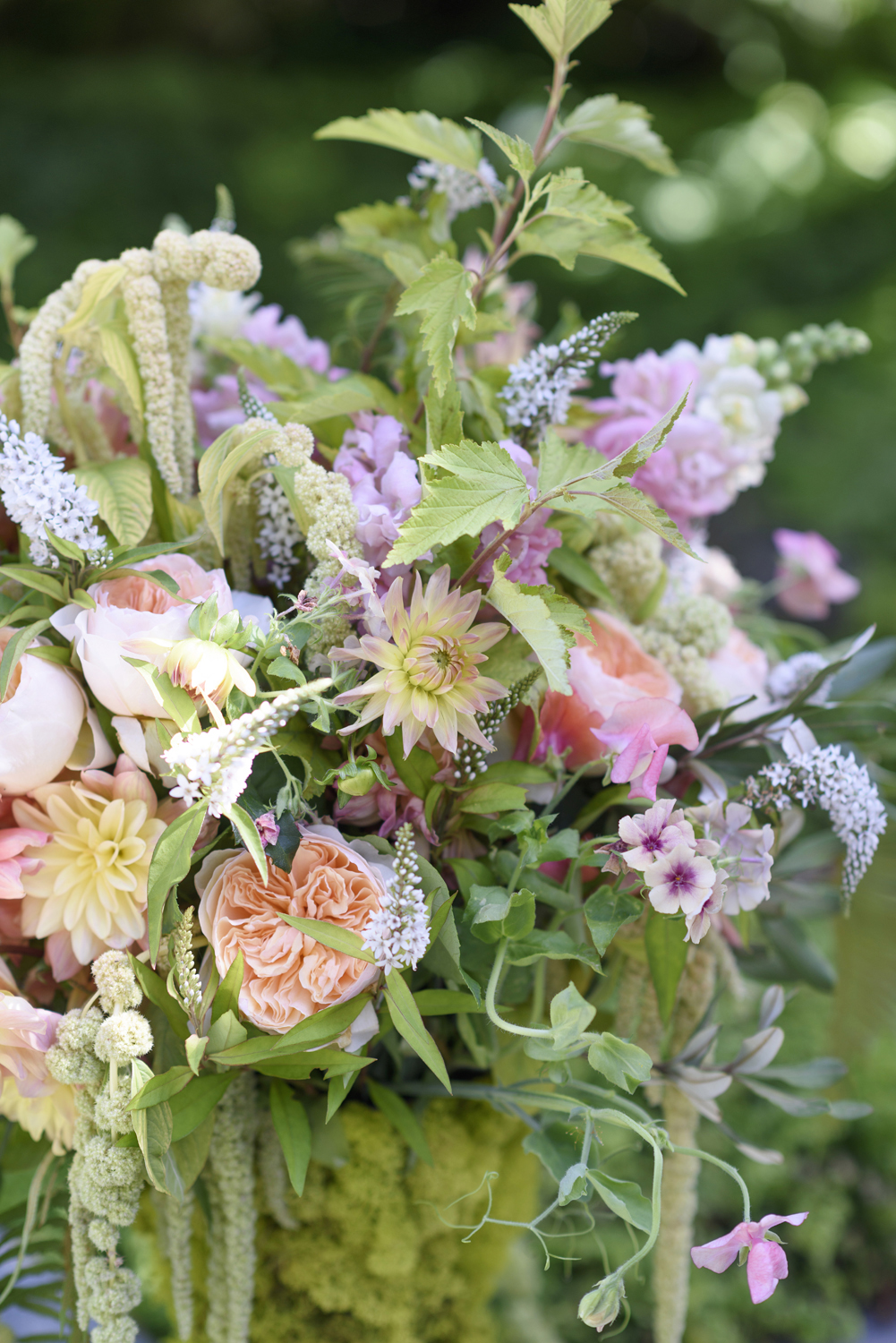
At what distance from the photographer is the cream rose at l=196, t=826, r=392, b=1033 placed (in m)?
0.37

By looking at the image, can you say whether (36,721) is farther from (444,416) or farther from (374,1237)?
(374,1237)

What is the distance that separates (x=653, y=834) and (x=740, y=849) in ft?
0.18

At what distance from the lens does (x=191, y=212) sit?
2.23m

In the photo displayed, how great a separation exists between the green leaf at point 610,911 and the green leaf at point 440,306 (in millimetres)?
222

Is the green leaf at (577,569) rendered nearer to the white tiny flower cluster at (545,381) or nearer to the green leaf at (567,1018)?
the white tiny flower cluster at (545,381)

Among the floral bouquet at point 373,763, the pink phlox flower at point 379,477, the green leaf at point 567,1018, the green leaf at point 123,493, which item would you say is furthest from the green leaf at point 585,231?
the green leaf at point 567,1018

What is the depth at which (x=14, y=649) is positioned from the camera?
367mm

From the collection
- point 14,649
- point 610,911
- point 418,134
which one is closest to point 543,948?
point 610,911

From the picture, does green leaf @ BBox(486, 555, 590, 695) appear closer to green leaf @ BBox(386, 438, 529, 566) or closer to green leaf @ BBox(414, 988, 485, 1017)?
green leaf @ BBox(386, 438, 529, 566)

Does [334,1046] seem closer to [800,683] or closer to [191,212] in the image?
[800,683]

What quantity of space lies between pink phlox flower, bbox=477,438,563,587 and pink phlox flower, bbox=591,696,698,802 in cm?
7

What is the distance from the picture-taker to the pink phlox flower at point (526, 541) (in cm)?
41

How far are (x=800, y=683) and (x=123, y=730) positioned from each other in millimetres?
355

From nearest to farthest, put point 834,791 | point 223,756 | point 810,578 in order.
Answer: point 223,756, point 834,791, point 810,578
